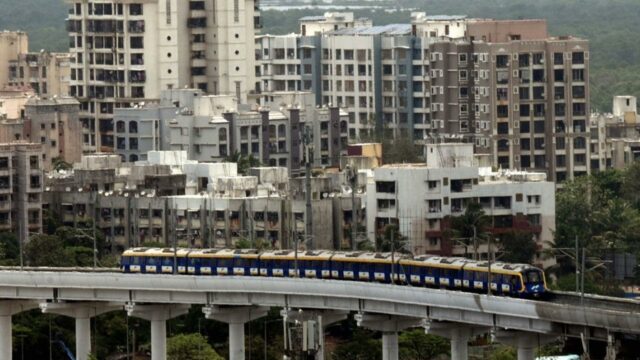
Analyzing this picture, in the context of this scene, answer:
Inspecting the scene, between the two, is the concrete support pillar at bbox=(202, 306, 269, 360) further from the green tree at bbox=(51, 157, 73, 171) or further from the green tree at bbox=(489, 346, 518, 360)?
the green tree at bbox=(51, 157, 73, 171)

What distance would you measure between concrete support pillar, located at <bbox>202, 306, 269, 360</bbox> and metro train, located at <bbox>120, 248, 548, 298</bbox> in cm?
159

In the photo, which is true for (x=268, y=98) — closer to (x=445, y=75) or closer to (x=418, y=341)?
(x=445, y=75)

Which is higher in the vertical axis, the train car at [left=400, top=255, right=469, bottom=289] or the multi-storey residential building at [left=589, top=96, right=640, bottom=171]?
the multi-storey residential building at [left=589, top=96, right=640, bottom=171]

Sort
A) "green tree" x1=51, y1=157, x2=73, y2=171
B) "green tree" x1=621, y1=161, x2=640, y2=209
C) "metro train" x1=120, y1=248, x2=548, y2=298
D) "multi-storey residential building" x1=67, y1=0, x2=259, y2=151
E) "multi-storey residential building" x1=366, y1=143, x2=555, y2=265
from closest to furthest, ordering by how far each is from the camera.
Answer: "metro train" x1=120, y1=248, x2=548, y2=298
"multi-storey residential building" x1=366, y1=143, x2=555, y2=265
"green tree" x1=621, y1=161, x2=640, y2=209
"green tree" x1=51, y1=157, x2=73, y2=171
"multi-storey residential building" x1=67, y1=0, x2=259, y2=151

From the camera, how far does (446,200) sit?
125625 millimetres

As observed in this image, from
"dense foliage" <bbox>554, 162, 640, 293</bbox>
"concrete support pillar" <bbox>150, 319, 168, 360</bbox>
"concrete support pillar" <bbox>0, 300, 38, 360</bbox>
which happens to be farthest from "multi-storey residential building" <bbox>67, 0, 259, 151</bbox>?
"concrete support pillar" <bbox>150, 319, 168, 360</bbox>

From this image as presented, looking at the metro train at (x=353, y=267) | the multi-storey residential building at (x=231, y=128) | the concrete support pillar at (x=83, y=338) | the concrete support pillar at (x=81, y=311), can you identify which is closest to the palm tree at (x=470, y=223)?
the metro train at (x=353, y=267)

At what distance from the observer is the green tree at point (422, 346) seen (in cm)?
11162

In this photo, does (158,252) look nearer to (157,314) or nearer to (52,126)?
(157,314)

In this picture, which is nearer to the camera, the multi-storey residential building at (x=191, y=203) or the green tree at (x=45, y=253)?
the green tree at (x=45, y=253)

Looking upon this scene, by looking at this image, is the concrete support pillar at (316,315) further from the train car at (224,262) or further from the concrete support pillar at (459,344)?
the concrete support pillar at (459,344)

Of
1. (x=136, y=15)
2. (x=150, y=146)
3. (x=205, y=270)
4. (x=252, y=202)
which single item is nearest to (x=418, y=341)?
(x=205, y=270)

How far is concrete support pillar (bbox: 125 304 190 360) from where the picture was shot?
348 feet

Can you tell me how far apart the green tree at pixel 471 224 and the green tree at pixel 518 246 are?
895 mm
